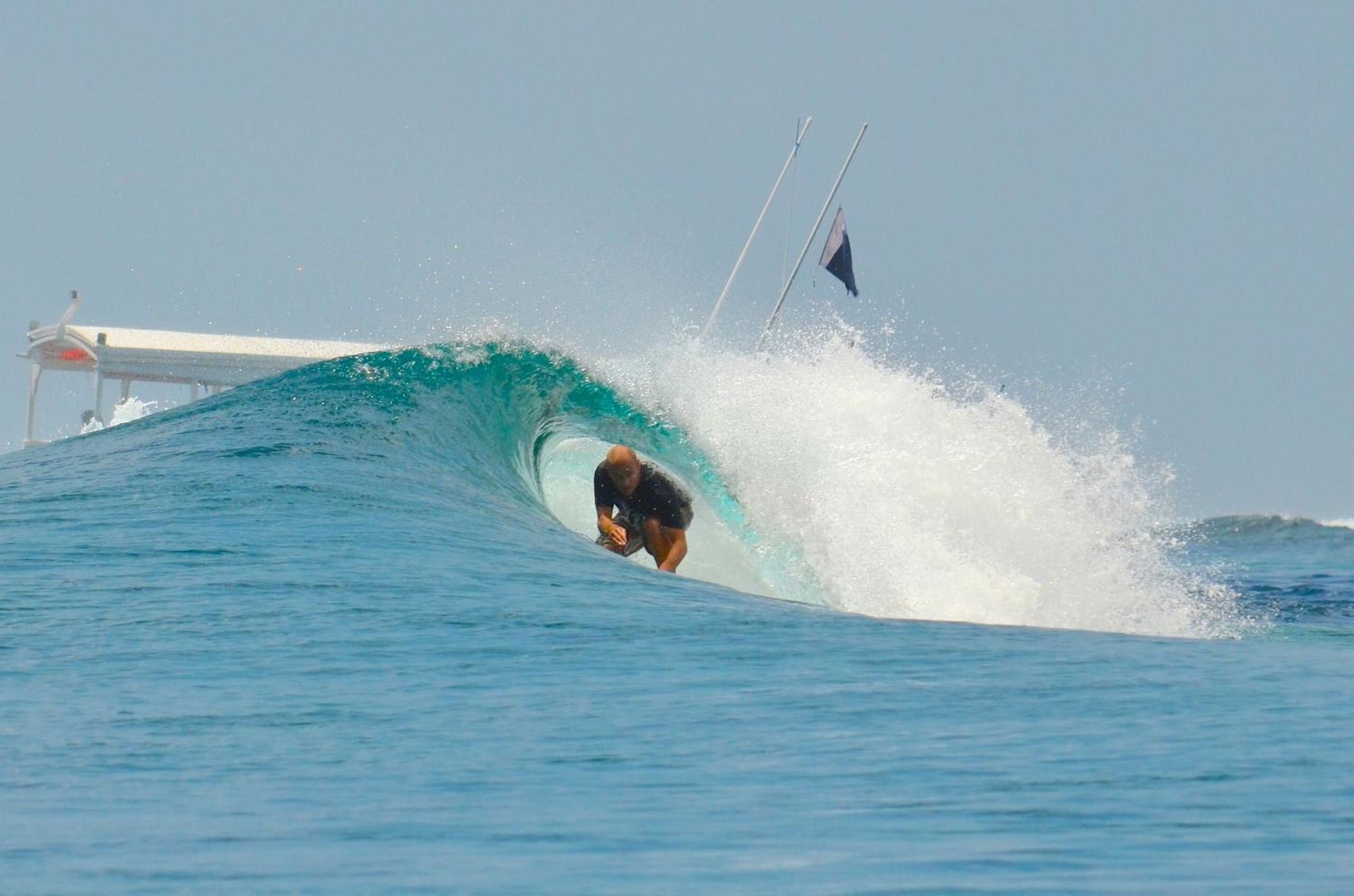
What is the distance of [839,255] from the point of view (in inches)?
958

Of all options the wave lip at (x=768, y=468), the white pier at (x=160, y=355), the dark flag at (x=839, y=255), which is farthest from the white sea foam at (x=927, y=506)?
the white pier at (x=160, y=355)

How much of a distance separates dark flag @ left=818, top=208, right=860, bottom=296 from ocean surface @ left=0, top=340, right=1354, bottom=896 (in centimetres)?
1264

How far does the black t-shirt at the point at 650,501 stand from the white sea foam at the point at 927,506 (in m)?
1.61

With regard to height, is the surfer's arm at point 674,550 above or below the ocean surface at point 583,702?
above

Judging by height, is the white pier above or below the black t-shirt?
above

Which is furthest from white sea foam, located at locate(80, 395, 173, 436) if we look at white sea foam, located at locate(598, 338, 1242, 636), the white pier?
white sea foam, located at locate(598, 338, 1242, 636)

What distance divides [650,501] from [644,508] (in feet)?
0.21

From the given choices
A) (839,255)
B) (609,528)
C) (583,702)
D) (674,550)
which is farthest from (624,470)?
(839,255)

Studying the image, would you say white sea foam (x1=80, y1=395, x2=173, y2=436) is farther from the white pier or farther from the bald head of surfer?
the bald head of surfer

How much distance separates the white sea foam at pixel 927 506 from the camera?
10.9m

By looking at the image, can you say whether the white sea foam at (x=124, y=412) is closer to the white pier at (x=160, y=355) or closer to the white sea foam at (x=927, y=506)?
the white pier at (x=160, y=355)

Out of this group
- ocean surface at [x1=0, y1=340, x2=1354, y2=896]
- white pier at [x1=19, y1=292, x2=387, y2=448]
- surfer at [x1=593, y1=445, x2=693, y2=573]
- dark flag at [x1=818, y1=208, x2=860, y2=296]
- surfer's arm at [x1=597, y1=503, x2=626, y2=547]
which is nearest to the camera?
ocean surface at [x1=0, y1=340, x2=1354, y2=896]

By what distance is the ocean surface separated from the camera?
3389mm

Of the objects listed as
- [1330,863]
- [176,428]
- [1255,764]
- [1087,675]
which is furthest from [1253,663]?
[176,428]
